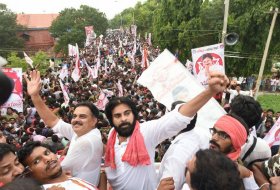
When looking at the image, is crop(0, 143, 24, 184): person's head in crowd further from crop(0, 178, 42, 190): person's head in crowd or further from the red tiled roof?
the red tiled roof

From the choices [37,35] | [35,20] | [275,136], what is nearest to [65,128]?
[275,136]

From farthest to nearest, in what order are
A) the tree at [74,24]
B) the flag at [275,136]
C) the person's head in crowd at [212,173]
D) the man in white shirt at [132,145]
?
the tree at [74,24], the flag at [275,136], the man in white shirt at [132,145], the person's head in crowd at [212,173]

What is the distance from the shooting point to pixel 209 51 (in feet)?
22.1

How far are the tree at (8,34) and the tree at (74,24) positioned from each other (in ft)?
19.3

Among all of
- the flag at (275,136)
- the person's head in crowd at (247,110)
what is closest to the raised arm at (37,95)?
the person's head in crowd at (247,110)

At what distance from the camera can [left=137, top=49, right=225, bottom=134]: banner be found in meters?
3.36

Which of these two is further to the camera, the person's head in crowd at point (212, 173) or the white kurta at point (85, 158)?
the white kurta at point (85, 158)

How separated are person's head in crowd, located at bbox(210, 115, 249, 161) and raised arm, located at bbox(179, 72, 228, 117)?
207mm

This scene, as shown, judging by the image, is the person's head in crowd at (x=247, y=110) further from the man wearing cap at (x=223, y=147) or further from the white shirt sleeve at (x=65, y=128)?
the white shirt sleeve at (x=65, y=128)

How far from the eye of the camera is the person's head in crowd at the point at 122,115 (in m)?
2.90

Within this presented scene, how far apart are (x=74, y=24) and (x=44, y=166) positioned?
183 ft

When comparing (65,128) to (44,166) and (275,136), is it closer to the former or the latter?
(44,166)

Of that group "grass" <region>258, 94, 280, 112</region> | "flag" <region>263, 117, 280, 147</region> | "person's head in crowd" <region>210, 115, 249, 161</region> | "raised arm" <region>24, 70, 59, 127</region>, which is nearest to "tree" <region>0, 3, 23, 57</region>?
"grass" <region>258, 94, 280, 112</region>

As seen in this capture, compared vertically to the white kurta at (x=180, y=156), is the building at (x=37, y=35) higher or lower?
lower
